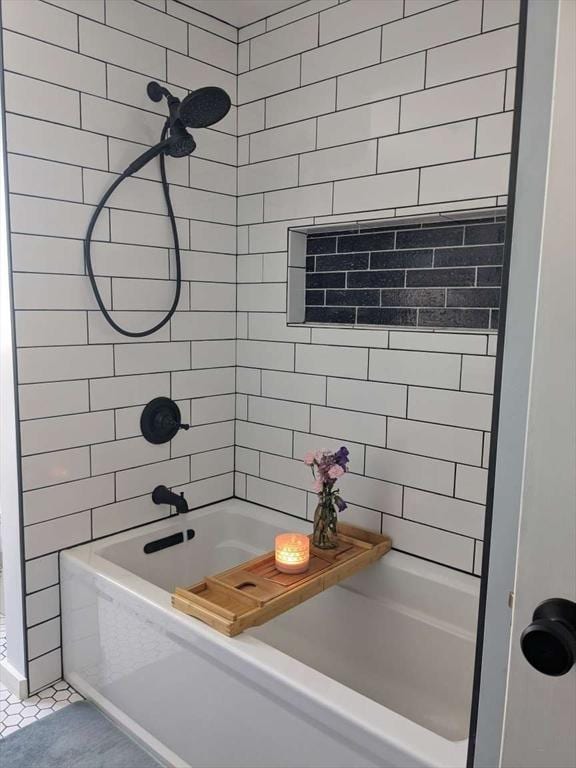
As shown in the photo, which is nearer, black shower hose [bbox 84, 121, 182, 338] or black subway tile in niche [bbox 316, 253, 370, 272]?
black shower hose [bbox 84, 121, 182, 338]

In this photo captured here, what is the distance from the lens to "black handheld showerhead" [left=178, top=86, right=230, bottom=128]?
188 centimetres

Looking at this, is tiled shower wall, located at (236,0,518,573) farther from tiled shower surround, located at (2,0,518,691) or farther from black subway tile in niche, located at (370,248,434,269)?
black subway tile in niche, located at (370,248,434,269)

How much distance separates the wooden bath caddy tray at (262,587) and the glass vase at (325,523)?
0.08 ft

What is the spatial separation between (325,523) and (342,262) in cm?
94

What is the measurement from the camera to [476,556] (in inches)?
74.5

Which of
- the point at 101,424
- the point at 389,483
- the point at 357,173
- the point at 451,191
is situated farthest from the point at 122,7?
the point at 389,483

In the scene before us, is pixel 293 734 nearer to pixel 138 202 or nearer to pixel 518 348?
pixel 518 348

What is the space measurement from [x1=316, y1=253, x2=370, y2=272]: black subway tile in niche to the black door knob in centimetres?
162

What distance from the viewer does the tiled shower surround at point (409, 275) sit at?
188 cm

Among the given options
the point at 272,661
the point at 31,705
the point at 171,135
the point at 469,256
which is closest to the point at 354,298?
the point at 469,256

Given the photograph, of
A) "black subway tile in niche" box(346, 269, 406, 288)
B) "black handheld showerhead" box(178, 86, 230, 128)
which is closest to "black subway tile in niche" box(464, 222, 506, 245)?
"black subway tile in niche" box(346, 269, 406, 288)

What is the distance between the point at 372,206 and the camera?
2023 mm

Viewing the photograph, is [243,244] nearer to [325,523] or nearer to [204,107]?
[204,107]

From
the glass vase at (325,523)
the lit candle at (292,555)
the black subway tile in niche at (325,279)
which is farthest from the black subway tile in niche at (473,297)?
the lit candle at (292,555)
